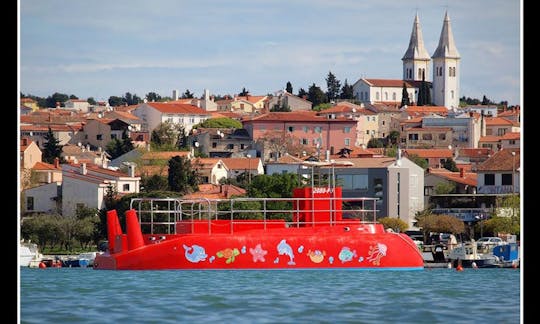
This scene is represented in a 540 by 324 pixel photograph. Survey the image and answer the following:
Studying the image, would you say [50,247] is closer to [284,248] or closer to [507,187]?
[507,187]

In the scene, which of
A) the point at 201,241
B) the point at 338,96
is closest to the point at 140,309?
the point at 201,241

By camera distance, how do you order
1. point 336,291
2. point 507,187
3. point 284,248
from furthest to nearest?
point 507,187 < point 284,248 < point 336,291

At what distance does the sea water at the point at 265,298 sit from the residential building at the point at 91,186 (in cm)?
3723

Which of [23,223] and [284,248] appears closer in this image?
[284,248]

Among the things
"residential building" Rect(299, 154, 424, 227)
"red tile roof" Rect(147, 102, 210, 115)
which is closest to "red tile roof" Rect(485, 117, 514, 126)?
"red tile roof" Rect(147, 102, 210, 115)

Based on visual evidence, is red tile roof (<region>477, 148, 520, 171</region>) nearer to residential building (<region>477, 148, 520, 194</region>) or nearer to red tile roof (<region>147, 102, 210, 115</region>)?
residential building (<region>477, 148, 520, 194</region>)

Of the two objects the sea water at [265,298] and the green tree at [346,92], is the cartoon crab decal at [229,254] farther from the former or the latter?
the green tree at [346,92]

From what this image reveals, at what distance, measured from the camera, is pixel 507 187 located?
7075cm

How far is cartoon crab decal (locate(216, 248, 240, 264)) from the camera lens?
29141mm

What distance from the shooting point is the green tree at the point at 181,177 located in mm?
70312

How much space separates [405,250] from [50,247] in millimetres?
32241

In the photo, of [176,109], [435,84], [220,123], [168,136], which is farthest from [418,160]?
[435,84]

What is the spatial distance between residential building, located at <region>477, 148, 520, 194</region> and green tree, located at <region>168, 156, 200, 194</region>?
14.6m

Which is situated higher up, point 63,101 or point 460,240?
point 63,101
